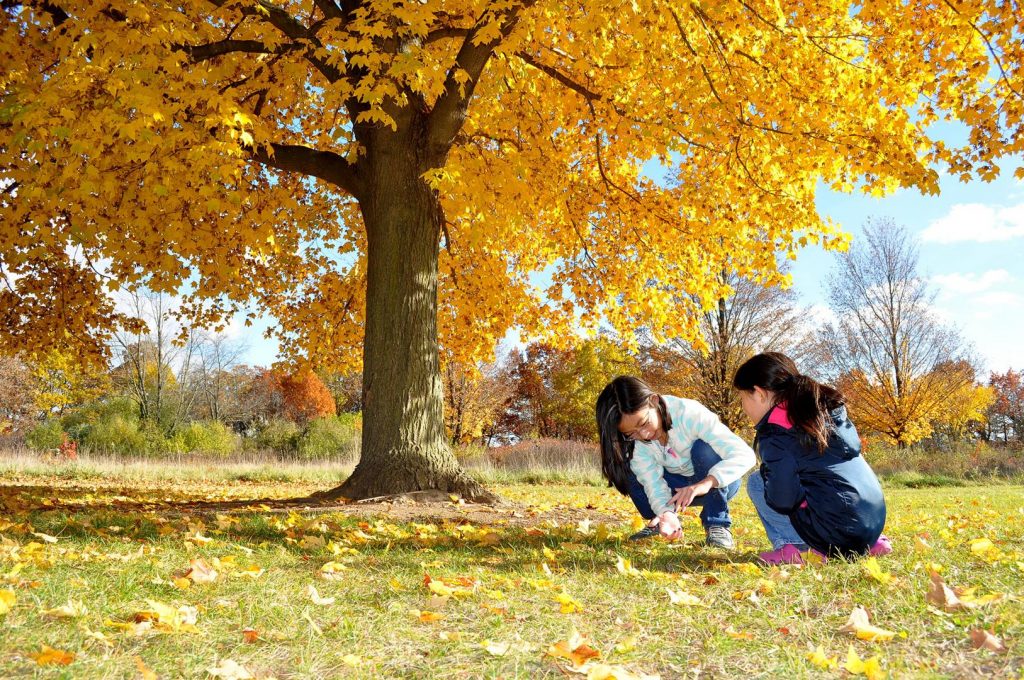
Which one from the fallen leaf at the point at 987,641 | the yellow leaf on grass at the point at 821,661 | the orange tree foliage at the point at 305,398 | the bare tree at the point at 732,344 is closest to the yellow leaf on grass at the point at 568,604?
the yellow leaf on grass at the point at 821,661

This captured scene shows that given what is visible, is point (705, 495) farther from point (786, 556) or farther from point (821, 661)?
point (821, 661)

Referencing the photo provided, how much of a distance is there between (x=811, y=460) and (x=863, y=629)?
1.03 metres

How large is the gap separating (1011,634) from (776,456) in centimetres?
114

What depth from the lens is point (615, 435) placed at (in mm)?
4094

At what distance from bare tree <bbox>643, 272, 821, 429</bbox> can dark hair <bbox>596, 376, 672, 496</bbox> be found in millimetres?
14784

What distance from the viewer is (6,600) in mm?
2549

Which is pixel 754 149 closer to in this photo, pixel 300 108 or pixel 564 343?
pixel 564 343

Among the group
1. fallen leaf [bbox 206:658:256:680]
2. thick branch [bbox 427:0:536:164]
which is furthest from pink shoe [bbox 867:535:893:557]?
thick branch [bbox 427:0:536:164]

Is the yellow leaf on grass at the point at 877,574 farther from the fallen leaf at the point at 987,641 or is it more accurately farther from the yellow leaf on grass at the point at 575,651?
the yellow leaf on grass at the point at 575,651

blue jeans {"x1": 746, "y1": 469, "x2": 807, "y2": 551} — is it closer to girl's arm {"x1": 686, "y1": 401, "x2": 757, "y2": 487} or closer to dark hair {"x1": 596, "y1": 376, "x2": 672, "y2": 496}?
girl's arm {"x1": 686, "y1": 401, "x2": 757, "y2": 487}

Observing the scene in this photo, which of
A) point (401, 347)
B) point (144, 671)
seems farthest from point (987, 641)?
point (401, 347)

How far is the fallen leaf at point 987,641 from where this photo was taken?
2209mm

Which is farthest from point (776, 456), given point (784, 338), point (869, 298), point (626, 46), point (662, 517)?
point (869, 298)

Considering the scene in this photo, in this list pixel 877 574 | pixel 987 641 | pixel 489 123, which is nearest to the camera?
pixel 987 641
